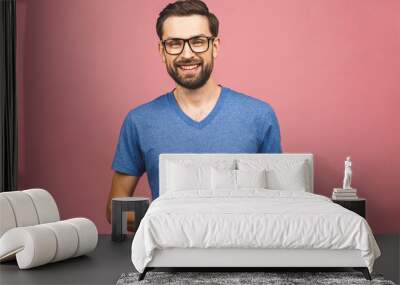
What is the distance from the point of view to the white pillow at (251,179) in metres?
6.36

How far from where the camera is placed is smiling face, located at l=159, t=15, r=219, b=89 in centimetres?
705

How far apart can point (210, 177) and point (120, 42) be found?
176 cm

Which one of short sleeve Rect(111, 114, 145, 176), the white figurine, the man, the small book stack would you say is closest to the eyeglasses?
the man

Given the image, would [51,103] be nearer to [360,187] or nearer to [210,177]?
[210,177]

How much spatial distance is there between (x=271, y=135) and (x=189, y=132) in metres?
0.82

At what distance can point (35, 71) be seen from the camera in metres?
7.20

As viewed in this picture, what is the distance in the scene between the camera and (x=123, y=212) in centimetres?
675

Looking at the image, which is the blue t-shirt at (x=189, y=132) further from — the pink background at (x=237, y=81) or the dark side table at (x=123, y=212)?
the dark side table at (x=123, y=212)

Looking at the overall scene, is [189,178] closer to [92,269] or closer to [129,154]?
[129,154]

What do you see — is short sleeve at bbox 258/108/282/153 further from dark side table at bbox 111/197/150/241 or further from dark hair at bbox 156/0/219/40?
dark side table at bbox 111/197/150/241

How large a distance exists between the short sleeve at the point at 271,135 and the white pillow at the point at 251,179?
2.06 ft

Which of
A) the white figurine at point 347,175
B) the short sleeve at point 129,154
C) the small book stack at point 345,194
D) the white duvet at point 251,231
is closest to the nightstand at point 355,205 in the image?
the small book stack at point 345,194

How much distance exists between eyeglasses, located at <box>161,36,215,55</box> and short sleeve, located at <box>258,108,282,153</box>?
36.4 inches

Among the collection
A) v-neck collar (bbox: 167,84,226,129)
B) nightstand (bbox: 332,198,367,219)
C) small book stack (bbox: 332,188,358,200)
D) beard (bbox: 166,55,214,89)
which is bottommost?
nightstand (bbox: 332,198,367,219)
